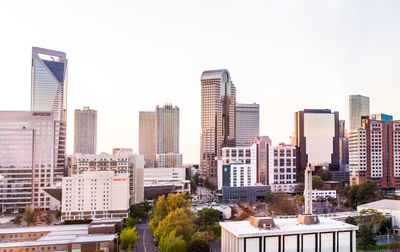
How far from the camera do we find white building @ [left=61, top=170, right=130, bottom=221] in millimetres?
29219

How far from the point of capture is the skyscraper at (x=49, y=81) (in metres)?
56.5

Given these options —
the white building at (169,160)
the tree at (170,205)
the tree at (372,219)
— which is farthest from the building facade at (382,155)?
the white building at (169,160)

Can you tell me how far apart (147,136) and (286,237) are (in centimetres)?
8522

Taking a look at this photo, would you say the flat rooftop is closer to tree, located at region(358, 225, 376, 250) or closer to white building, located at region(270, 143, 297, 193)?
tree, located at region(358, 225, 376, 250)

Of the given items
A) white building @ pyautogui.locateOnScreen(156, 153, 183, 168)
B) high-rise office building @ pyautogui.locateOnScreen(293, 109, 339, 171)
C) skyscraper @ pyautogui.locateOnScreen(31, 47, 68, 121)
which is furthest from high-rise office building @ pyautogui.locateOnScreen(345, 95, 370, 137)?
skyscraper @ pyautogui.locateOnScreen(31, 47, 68, 121)

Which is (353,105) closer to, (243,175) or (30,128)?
(243,175)

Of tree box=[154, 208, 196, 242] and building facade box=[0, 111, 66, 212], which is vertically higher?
building facade box=[0, 111, 66, 212]

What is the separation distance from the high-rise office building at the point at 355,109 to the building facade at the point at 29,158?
6985cm

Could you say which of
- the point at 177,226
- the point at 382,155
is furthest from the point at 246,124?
the point at 177,226

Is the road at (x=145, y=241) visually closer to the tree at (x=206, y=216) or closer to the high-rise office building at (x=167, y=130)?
the tree at (x=206, y=216)

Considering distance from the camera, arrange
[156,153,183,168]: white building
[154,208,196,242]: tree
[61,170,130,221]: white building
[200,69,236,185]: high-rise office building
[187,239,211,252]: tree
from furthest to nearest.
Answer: [156,153,183,168]: white building, [200,69,236,185]: high-rise office building, [61,170,130,221]: white building, [154,208,196,242]: tree, [187,239,211,252]: tree

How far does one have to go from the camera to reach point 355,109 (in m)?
91.2

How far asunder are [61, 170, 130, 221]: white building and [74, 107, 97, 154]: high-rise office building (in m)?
73.5

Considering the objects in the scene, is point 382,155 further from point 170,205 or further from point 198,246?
point 198,246
